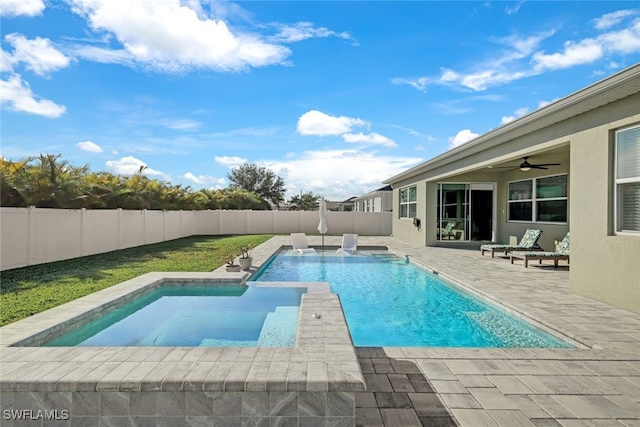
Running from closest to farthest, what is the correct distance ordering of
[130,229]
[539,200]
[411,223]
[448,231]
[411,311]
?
[411,311] < [539,200] < [448,231] < [130,229] < [411,223]

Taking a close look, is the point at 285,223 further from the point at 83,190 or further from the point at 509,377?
the point at 509,377

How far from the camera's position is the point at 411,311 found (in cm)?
694

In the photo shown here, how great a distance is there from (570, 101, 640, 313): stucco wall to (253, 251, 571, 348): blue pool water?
71.9 inches

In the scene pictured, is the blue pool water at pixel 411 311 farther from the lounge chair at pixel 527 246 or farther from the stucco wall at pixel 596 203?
the lounge chair at pixel 527 246

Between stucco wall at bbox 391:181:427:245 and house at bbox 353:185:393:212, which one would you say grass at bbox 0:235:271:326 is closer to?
stucco wall at bbox 391:181:427:245

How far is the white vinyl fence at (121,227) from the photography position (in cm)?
1044

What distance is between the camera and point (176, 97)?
47.0 ft

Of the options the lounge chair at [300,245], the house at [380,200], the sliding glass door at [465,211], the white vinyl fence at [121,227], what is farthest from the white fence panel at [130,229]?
the house at [380,200]

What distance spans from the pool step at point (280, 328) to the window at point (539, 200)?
9856 millimetres

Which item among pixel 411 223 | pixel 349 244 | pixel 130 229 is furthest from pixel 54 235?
pixel 411 223

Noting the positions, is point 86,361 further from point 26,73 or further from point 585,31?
point 585,31

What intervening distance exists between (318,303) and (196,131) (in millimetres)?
16811

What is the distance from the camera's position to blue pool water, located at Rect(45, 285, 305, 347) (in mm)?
5176

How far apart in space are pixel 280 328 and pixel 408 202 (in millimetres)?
14148
